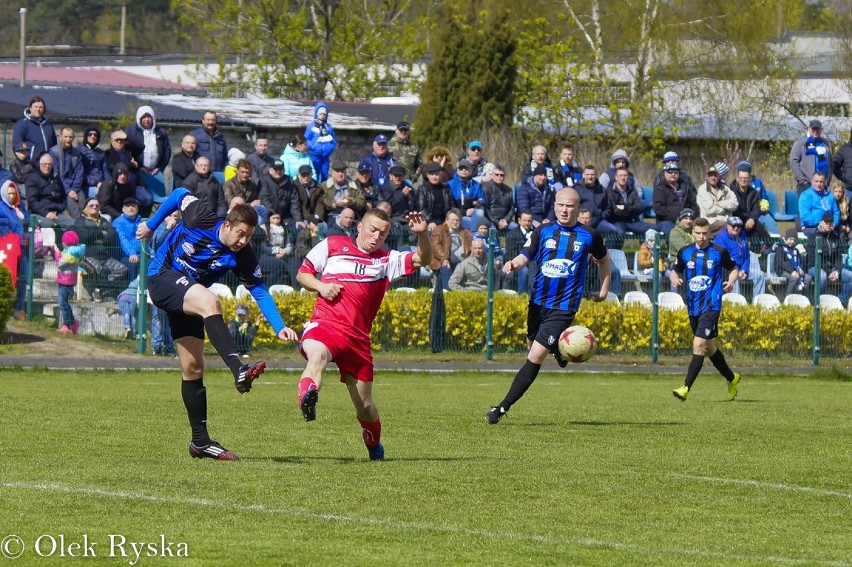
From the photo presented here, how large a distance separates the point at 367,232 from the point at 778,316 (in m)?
14.3

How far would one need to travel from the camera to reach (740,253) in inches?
923

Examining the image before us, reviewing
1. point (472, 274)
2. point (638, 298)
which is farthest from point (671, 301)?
point (472, 274)

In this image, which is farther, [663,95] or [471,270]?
[663,95]

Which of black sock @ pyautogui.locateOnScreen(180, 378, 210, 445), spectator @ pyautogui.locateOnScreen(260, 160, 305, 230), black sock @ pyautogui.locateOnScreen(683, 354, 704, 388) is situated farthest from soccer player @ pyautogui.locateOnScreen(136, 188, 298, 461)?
spectator @ pyautogui.locateOnScreen(260, 160, 305, 230)

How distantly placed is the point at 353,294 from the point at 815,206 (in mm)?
17674

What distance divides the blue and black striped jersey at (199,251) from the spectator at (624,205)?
15744 millimetres

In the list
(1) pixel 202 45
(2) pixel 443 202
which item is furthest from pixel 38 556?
(1) pixel 202 45

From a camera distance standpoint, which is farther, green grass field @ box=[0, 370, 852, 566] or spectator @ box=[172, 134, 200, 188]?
spectator @ box=[172, 134, 200, 188]

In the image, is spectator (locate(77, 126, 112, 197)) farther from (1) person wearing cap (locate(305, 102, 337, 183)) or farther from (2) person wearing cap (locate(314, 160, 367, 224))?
(1) person wearing cap (locate(305, 102, 337, 183))

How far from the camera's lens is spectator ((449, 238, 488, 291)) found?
22953 mm

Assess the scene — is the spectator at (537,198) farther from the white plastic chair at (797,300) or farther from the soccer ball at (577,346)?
the soccer ball at (577,346)

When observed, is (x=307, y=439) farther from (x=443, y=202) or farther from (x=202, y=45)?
(x=202, y=45)

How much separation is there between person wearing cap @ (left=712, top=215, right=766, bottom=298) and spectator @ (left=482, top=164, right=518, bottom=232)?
3.58 metres

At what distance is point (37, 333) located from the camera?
22.0m
